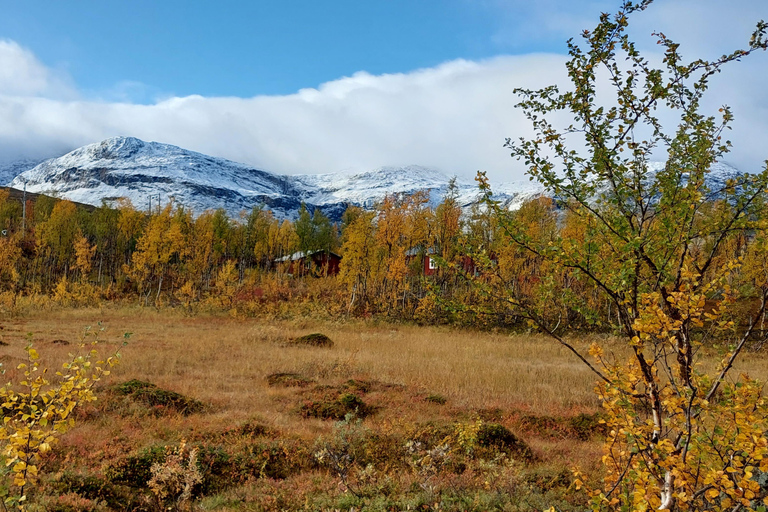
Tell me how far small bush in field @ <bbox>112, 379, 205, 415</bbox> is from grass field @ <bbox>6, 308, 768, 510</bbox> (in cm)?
4

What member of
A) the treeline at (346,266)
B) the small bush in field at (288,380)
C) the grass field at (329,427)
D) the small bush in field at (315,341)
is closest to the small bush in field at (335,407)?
the grass field at (329,427)

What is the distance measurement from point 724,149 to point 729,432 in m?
2.33

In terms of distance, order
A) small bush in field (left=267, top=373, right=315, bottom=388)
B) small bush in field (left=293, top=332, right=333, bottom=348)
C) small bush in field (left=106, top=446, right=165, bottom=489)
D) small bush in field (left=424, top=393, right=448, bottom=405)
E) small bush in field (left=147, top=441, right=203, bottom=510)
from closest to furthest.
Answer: small bush in field (left=147, top=441, right=203, bottom=510)
small bush in field (left=106, top=446, right=165, bottom=489)
small bush in field (left=424, top=393, right=448, bottom=405)
small bush in field (left=267, top=373, right=315, bottom=388)
small bush in field (left=293, top=332, right=333, bottom=348)

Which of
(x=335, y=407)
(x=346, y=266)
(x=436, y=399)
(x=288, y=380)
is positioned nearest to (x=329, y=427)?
(x=335, y=407)

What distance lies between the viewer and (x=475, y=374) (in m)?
14.1

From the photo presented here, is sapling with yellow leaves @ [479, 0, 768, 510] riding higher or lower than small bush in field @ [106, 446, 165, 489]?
higher

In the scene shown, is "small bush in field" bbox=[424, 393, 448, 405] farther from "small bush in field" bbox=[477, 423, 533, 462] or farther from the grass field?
"small bush in field" bbox=[477, 423, 533, 462]

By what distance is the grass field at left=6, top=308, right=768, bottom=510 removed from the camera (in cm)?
566

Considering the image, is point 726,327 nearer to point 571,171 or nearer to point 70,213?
point 571,171

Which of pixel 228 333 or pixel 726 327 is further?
pixel 228 333

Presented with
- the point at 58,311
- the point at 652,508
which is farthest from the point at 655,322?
the point at 58,311

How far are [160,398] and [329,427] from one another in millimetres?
3995

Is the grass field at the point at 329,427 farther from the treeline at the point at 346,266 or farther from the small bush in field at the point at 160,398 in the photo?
the treeline at the point at 346,266

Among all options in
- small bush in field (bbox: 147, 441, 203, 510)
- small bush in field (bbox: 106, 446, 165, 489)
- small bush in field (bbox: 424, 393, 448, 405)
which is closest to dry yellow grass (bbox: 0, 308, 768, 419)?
small bush in field (bbox: 424, 393, 448, 405)
